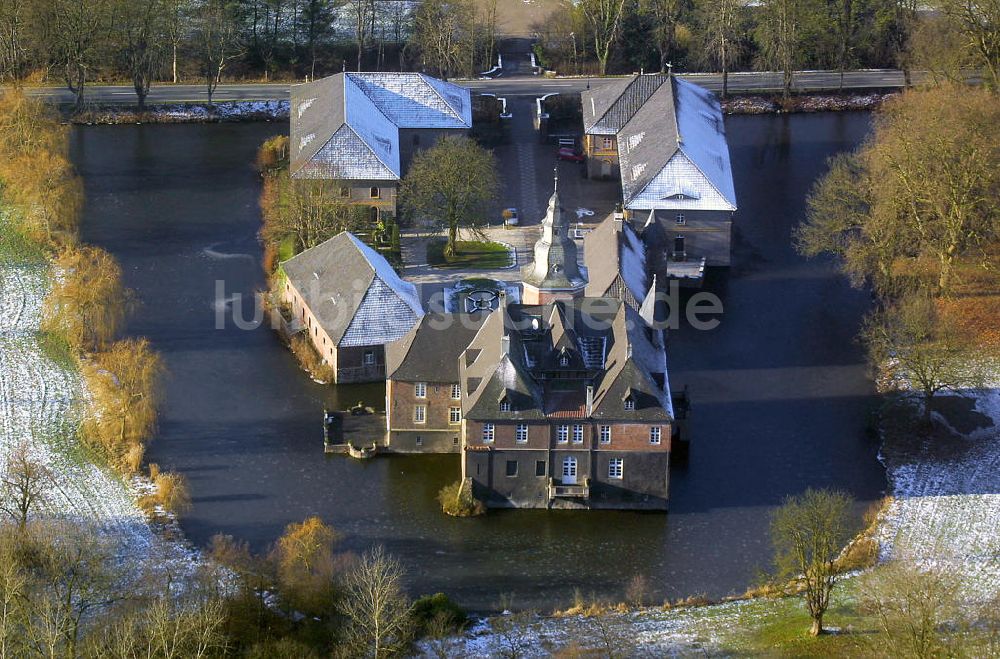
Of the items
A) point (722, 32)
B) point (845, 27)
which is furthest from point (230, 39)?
point (845, 27)

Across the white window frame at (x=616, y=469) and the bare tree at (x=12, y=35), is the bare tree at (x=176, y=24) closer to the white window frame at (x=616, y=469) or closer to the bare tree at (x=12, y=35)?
the bare tree at (x=12, y=35)

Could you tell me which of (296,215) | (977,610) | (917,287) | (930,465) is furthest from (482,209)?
(977,610)

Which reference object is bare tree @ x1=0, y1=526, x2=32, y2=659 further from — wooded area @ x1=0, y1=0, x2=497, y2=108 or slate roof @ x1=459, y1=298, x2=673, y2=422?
wooded area @ x1=0, y1=0, x2=497, y2=108

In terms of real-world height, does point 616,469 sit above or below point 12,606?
below

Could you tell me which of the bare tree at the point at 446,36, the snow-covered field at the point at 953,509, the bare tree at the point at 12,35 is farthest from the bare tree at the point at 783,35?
the bare tree at the point at 12,35

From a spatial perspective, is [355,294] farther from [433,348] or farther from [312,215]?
[312,215]

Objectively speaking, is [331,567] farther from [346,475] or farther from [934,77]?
[934,77]
